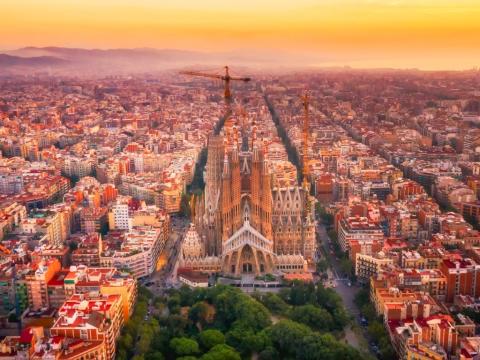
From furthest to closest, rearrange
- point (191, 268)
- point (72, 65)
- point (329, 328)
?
1. point (72, 65)
2. point (191, 268)
3. point (329, 328)

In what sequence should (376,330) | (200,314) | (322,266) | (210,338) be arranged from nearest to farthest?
(210,338)
(376,330)
(200,314)
(322,266)

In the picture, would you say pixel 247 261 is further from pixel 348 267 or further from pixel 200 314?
pixel 200 314

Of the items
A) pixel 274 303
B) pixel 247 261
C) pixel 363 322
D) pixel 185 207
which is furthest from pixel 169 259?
pixel 363 322

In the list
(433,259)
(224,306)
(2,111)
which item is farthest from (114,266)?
(2,111)

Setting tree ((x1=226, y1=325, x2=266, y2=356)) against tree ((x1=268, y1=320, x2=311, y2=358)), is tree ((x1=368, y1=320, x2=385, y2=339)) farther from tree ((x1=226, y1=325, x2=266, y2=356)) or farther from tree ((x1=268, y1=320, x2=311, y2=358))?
tree ((x1=226, y1=325, x2=266, y2=356))

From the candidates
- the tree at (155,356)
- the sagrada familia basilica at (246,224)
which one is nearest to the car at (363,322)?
the sagrada familia basilica at (246,224)

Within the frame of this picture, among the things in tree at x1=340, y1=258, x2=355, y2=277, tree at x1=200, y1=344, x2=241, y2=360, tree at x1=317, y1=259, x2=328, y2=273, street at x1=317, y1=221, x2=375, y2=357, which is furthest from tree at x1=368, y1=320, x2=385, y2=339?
tree at x1=317, y1=259, x2=328, y2=273

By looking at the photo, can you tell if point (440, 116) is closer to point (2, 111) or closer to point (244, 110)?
point (244, 110)
